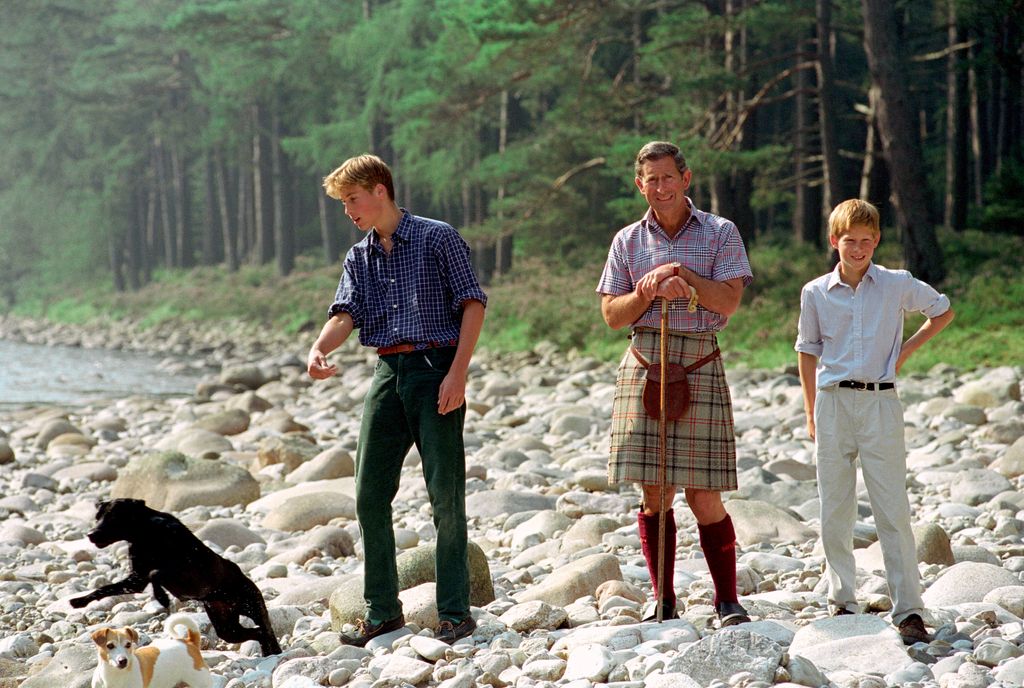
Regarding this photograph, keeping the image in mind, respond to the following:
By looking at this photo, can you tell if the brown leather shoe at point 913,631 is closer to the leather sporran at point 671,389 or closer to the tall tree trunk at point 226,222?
the leather sporran at point 671,389

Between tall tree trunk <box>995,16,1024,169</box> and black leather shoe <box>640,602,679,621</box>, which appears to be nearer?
black leather shoe <box>640,602,679,621</box>

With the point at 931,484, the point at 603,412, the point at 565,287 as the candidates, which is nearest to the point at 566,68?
the point at 565,287

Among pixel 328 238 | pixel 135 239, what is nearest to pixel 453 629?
pixel 328 238

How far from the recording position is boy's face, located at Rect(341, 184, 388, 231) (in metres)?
4.13

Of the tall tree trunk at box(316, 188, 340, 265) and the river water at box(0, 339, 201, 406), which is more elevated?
the tall tree trunk at box(316, 188, 340, 265)

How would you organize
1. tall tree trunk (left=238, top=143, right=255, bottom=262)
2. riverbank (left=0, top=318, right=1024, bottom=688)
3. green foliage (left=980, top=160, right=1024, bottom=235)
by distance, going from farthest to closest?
tall tree trunk (left=238, top=143, right=255, bottom=262)
green foliage (left=980, top=160, right=1024, bottom=235)
riverbank (left=0, top=318, right=1024, bottom=688)

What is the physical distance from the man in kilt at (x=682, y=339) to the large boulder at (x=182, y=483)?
14.4 feet

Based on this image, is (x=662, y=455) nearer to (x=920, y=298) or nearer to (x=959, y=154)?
(x=920, y=298)

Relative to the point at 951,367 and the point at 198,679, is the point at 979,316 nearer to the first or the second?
the point at 951,367

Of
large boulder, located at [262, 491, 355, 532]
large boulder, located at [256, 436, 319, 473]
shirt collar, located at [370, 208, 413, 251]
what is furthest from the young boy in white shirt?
large boulder, located at [256, 436, 319, 473]

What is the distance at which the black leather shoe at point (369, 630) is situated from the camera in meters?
4.25

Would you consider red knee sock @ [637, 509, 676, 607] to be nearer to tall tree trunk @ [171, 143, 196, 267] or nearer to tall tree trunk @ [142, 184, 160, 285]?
tall tree trunk @ [171, 143, 196, 267]

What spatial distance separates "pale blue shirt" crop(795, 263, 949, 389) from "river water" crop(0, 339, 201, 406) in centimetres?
1448

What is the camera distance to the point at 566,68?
2198 cm
